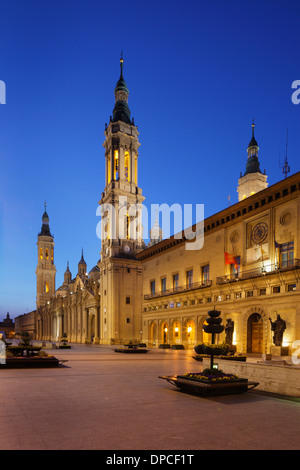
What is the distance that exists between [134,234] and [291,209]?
4523 centimetres

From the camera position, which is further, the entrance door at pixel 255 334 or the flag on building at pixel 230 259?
the flag on building at pixel 230 259

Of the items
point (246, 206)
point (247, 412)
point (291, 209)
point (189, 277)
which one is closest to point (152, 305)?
point (189, 277)

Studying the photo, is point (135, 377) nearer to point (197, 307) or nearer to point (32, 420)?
point (32, 420)

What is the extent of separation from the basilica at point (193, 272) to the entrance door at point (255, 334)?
0.09 metres

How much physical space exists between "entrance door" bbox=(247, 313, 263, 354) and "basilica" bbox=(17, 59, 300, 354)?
0.09 m

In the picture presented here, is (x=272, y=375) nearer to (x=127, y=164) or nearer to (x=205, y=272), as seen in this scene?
(x=205, y=272)

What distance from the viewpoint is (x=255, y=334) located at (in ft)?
115

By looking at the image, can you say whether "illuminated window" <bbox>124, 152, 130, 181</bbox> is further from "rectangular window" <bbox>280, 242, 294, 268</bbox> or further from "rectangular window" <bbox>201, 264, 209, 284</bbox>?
"rectangular window" <bbox>280, 242, 294, 268</bbox>

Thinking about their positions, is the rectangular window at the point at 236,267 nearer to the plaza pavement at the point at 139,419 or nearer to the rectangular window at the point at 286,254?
the rectangular window at the point at 286,254

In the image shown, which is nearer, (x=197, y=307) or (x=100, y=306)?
(x=197, y=307)

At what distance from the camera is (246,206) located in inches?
1475

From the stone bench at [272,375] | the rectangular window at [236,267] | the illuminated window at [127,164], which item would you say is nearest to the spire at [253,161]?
the illuminated window at [127,164]

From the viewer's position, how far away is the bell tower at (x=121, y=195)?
72.1m

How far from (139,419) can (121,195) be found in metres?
65.3
